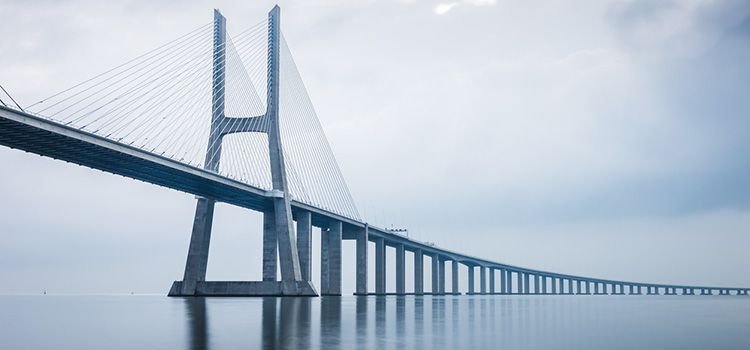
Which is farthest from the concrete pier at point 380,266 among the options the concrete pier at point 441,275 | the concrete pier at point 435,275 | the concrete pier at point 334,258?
the concrete pier at point 441,275

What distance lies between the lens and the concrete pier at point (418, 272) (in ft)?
385

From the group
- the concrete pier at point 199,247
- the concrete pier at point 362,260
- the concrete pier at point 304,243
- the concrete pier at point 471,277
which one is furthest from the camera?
the concrete pier at point 471,277

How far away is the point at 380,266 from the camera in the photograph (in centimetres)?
10075

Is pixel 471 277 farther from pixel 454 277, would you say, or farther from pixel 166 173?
pixel 166 173

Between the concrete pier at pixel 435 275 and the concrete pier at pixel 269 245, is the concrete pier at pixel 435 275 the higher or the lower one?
the lower one

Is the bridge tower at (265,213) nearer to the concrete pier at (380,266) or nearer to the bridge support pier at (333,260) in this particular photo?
the bridge support pier at (333,260)

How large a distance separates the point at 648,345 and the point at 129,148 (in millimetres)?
33123

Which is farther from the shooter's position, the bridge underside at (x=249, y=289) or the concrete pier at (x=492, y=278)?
the concrete pier at (x=492, y=278)

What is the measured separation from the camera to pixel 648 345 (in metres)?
17.2

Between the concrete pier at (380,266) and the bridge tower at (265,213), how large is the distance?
120 ft

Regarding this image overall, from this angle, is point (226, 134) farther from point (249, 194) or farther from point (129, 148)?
point (129, 148)

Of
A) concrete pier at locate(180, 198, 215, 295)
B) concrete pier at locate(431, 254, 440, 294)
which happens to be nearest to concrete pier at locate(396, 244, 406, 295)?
concrete pier at locate(431, 254, 440, 294)

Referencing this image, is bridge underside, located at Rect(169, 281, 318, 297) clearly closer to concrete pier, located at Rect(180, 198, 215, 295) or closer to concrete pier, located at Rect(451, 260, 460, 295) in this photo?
concrete pier, located at Rect(180, 198, 215, 295)

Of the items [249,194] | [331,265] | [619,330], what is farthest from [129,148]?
[331,265]
